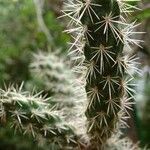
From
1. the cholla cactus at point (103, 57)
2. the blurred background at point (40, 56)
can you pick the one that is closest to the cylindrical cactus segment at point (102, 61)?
the cholla cactus at point (103, 57)

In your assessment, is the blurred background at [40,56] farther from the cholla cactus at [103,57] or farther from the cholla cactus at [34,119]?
the cholla cactus at [103,57]

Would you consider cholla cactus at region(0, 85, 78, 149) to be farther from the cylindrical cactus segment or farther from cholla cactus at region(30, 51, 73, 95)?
cholla cactus at region(30, 51, 73, 95)

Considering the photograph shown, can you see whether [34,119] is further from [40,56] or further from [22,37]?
[22,37]

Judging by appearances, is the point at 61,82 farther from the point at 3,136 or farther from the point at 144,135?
the point at 144,135

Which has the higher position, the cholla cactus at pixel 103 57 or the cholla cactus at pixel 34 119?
the cholla cactus at pixel 103 57

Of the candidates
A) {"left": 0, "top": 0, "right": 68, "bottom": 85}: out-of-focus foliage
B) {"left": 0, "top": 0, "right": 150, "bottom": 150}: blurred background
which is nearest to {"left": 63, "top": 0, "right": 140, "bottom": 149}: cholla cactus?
{"left": 0, "top": 0, "right": 150, "bottom": 150}: blurred background

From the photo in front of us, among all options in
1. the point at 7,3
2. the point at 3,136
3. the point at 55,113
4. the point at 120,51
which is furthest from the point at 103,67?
the point at 7,3

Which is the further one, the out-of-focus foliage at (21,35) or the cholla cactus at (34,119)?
the out-of-focus foliage at (21,35)

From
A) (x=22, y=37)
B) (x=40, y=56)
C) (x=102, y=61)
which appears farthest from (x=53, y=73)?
(x=102, y=61)
